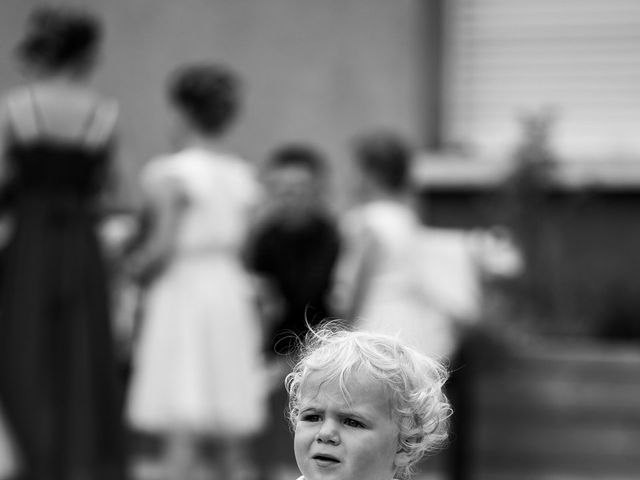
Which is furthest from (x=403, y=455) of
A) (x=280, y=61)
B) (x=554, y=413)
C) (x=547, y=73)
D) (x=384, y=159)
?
(x=280, y=61)

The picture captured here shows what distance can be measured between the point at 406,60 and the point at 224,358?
105 inches

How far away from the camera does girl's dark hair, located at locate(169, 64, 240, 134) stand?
6758mm

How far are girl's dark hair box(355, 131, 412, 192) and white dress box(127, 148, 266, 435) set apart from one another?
566 mm

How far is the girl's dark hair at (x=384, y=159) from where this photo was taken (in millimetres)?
6859

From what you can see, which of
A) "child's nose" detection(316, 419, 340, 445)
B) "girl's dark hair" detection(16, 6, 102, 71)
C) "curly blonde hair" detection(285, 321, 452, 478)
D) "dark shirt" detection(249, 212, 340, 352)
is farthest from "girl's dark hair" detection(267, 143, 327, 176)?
"child's nose" detection(316, 419, 340, 445)

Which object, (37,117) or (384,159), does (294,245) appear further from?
(37,117)

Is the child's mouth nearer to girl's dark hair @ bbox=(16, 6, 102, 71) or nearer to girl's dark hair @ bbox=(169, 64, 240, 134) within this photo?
girl's dark hair @ bbox=(16, 6, 102, 71)

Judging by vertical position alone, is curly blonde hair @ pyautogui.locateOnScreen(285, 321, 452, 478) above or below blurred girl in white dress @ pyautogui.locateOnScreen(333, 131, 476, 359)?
above

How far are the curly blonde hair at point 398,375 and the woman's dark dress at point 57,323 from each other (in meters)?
3.11

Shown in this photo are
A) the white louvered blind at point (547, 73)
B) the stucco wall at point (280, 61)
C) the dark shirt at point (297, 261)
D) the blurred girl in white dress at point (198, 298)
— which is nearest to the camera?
the blurred girl in white dress at point (198, 298)

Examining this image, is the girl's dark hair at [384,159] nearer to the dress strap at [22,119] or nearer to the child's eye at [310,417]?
the dress strap at [22,119]

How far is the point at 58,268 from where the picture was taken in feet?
20.6

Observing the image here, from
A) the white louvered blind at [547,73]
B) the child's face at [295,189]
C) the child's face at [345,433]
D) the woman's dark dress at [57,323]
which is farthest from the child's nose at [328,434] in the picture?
the white louvered blind at [547,73]

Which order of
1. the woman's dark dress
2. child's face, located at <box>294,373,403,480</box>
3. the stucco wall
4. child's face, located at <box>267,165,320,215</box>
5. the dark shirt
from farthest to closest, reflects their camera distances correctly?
the stucco wall
child's face, located at <box>267,165,320,215</box>
the dark shirt
the woman's dark dress
child's face, located at <box>294,373,403,480</box>
